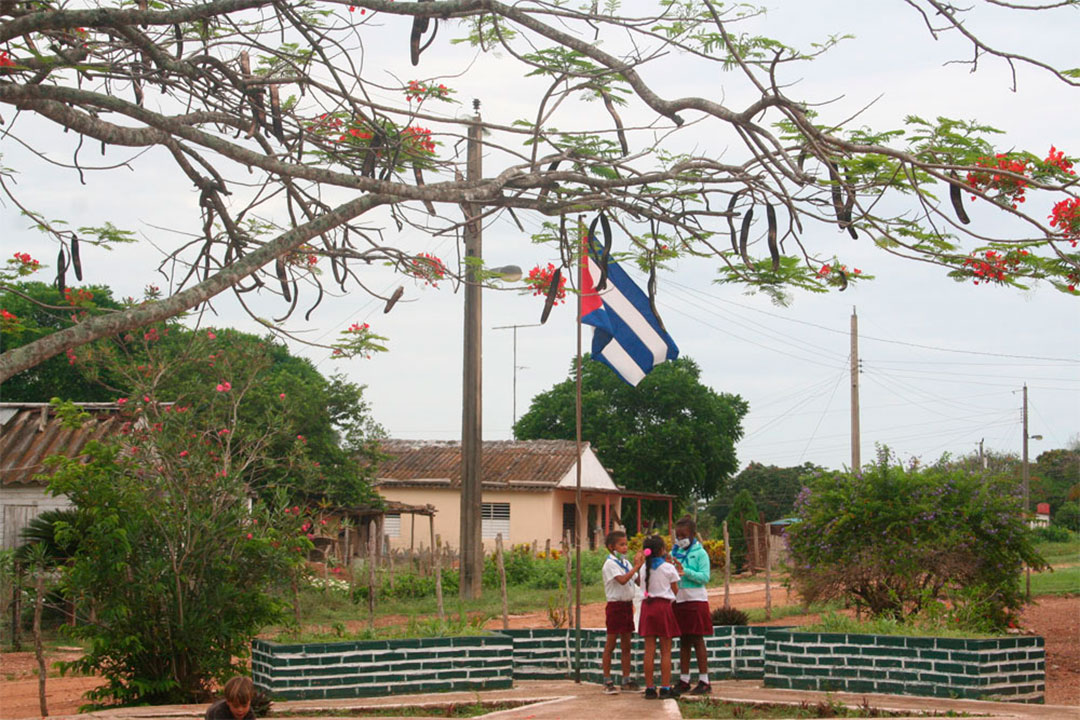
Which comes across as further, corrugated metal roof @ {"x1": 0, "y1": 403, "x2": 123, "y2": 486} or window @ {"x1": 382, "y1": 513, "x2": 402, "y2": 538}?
window @ {"x1": 382, "y1": 513, "x2": 402, "y2": 538}

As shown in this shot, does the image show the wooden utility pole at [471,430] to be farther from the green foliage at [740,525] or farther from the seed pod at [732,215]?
the green foliage at [740,525]

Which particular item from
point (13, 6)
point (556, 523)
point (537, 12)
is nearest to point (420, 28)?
point (537, 12)

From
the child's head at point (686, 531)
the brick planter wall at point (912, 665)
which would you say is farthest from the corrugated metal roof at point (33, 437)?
the brick planter wall at point (912, 665)

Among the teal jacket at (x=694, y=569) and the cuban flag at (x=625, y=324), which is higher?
the cuban flag at (x=625, y=324)

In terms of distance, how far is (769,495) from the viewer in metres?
63.2

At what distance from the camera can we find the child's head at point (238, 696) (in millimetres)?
6406

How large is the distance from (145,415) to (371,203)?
14.9ft

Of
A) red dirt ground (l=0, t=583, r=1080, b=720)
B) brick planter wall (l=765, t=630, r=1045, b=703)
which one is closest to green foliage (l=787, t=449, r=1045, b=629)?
red dirt ground (l=0, t=583, r=1080, b=720)

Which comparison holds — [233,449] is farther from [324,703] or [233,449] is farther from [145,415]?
[324,703]

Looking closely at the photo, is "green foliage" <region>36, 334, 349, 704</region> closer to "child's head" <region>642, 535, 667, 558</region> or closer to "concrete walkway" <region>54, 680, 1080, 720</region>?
"concrete walkway" <region>54, 680, 1080, 720</region>

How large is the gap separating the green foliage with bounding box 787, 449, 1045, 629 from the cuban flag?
466 cm

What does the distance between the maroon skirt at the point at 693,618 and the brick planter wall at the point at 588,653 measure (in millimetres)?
1480

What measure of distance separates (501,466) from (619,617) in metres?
33.9

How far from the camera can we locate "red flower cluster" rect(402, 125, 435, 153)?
8.97 meters
